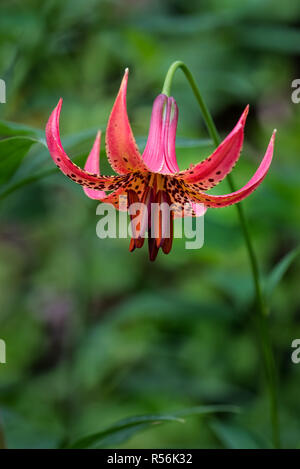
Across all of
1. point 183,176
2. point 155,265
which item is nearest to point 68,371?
point 155,265

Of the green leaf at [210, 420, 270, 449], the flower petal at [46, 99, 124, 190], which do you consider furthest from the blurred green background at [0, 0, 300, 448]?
the flower petal at [46, 99, 124, 190]

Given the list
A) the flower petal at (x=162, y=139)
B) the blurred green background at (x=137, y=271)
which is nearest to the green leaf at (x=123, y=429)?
the blurred green background at (x=137, y=271)

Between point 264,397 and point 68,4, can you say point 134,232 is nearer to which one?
point 68,4

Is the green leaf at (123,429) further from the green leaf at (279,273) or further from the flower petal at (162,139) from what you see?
the flower petal at (162,139)

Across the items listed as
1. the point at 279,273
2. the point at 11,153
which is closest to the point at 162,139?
the point at 11,153

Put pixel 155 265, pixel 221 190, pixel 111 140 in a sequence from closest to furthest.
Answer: pixel 111 140
pixel 221 190
pixel 155 265

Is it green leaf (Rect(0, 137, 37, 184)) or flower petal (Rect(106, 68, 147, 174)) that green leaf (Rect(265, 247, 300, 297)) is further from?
green leaf (Rect(0, 137, 37, 184))

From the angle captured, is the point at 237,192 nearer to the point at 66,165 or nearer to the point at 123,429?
the point at 66,165

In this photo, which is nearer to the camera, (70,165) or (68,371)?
(70,165)
